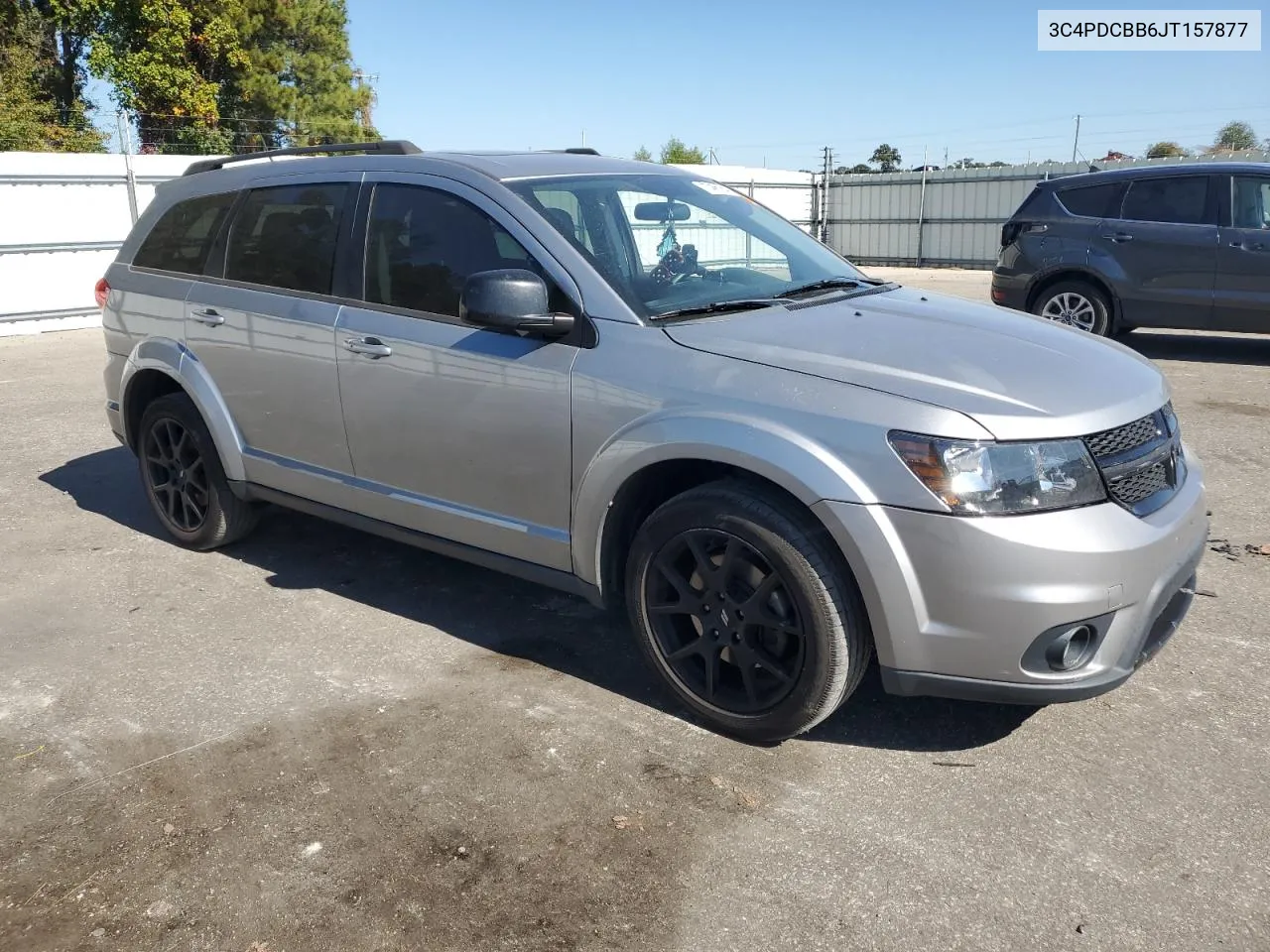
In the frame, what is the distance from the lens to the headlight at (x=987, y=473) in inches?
108

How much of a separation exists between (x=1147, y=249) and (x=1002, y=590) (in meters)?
Answer: 7.90

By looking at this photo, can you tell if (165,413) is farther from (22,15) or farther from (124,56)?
(22,15)

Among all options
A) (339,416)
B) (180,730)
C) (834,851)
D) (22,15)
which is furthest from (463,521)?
(22,15)

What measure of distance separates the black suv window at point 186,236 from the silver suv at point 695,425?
0.03 meters

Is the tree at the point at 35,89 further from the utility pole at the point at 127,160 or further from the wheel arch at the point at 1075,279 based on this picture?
the wheel arch at the point at 1075,279

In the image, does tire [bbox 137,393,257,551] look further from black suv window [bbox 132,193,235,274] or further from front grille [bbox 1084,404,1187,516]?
front grille [bbox 1084,404,1187,516]

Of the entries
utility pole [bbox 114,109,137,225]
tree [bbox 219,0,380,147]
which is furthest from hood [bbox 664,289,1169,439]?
tree [bbox 219,0,380,147]

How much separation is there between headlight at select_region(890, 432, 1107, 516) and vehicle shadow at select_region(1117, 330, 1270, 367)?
8.09 metres

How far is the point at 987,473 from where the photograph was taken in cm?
276

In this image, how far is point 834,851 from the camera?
8.98ft

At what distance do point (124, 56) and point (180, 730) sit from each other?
3623 centimetres

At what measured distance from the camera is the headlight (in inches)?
108

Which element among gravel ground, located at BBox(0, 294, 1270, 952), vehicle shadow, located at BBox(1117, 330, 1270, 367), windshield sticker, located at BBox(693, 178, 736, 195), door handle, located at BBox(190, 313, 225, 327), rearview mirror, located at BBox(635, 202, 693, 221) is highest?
windshield sticker, located at BBox(693, 178, 736, 195)

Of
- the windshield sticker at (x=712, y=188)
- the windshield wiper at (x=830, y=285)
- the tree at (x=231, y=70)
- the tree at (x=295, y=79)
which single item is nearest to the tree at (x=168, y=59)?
the tree at (x=231, y=70)
